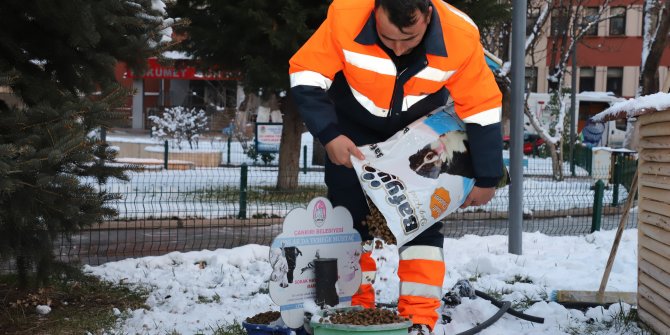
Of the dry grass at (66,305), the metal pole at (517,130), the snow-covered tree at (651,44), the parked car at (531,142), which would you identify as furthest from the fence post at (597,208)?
the parked car at (531,142)

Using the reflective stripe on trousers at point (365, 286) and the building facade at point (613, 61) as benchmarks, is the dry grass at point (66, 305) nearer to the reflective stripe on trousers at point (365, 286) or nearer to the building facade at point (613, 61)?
the reflective stripe on trousers at point (365, 286)

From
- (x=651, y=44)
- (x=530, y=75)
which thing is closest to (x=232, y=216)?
(x=530, y=75)

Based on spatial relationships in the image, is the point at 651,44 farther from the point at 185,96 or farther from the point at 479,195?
the point at 185,96

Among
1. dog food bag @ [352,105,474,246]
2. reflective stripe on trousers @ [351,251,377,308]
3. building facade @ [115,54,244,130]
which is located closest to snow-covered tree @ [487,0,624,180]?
reflective stripe on trousers @ [351,251,377,308]

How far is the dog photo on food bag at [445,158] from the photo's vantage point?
406 cm

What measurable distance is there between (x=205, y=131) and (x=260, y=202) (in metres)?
27.3

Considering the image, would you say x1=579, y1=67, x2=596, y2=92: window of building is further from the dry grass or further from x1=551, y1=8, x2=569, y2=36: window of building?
the dry grass

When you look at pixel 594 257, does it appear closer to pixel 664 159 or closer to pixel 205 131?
pixel 664 159

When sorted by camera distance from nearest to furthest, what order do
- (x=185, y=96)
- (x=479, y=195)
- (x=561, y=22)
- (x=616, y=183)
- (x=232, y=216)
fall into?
(x=479, y=195) → (x=232, y=216) → (x=616, y=183) → (x=561, y=22) → (x=185, y=96)

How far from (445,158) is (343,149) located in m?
0.53

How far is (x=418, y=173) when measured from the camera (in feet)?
13.3

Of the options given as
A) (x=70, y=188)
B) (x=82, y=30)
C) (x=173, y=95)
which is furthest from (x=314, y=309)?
(x=173, y=95)

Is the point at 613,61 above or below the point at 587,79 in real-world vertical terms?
above

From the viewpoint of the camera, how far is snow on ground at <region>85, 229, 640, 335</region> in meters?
4.89
